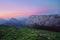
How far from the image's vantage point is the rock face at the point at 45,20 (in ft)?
5.61

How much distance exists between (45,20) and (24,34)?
31 cm

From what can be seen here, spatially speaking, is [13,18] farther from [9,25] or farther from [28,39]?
[28,39]

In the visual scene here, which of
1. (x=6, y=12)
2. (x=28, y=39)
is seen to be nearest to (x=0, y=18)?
(x=6, y=12)

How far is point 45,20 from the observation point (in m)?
1.72

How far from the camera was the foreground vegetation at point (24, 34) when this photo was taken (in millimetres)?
1647

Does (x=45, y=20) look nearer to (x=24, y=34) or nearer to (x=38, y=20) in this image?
(x=38, y=20)

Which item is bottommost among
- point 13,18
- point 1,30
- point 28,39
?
point 28,39

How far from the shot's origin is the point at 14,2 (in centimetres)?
169

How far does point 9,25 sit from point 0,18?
0.14 metres

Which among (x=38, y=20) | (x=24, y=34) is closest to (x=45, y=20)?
(x=38, y=20)

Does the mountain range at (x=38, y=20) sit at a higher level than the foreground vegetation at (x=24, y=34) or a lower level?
higher

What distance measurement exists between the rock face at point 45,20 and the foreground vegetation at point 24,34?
0.33ft

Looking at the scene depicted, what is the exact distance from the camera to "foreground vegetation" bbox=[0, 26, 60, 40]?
1.65 m

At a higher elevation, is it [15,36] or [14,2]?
[14,2]
